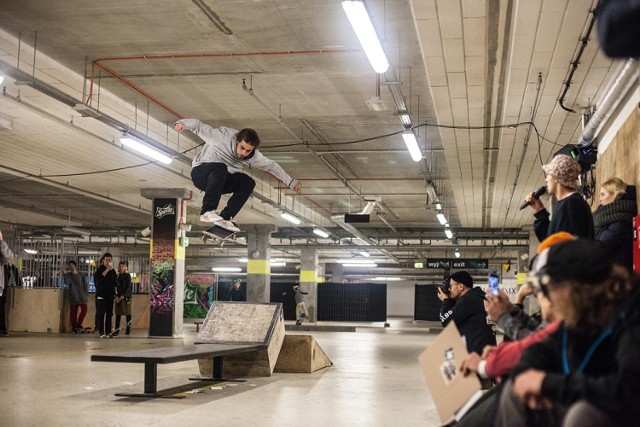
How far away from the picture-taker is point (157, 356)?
649cm

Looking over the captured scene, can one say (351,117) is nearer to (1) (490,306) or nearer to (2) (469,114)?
(2) (469,114)

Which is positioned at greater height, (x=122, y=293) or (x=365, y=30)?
(x=365, y=30)

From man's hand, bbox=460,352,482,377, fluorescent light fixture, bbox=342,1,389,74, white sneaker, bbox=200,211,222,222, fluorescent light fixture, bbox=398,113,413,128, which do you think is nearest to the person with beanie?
man's hand, bbox=460,352,482,377

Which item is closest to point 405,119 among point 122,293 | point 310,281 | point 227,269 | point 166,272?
point 122,293

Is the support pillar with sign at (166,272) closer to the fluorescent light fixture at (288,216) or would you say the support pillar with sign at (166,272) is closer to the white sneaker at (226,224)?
the fluorescent light fixture at (288,216)

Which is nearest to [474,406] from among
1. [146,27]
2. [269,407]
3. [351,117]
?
[269,407]

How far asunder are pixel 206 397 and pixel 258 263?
19.2 meters

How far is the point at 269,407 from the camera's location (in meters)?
6.28

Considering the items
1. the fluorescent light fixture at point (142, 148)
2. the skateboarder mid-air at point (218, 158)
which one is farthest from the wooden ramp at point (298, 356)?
the fluorescent light fixture at point (142, 148)

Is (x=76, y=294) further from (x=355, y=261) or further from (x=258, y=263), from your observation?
(x=355, y=261)

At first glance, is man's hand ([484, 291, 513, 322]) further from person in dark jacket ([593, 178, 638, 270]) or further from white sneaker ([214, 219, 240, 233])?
white sneaker ([214, 219, 240, 233])

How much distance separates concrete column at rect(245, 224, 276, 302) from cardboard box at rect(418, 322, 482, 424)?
73.6ft

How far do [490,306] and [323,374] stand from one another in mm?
6382

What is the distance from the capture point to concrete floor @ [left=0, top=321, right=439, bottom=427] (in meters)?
5.63
